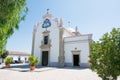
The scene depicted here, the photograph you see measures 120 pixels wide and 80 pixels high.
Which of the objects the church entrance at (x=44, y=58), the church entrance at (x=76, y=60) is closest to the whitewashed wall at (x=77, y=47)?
the church entrance at (x=76, y=60)

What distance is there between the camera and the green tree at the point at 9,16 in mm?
5113

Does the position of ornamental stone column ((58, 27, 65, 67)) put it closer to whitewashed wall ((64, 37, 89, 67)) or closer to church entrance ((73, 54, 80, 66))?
whitewashed wall ((64, 37, 89, 67))

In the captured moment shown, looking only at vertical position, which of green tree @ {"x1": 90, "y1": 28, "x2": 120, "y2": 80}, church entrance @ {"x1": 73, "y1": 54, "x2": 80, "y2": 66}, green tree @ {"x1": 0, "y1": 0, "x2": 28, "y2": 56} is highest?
green tree @ {"x1": 0, "y1": 0, "x2": 28, "y2": 56}

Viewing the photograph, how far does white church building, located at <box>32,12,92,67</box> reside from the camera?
905 inches

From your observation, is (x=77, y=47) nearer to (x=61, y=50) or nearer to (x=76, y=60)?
(x=76, y=60)

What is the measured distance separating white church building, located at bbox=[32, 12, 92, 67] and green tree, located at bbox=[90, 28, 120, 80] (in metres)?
15.6

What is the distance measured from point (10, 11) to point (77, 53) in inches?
750

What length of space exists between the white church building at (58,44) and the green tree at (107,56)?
1557 cm

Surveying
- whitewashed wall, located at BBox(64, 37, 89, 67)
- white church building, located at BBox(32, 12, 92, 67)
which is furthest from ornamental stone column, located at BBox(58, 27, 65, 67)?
whitewashed wall, located at BBox(64, 37, 89, 67)

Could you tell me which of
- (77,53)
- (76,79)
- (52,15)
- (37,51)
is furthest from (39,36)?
(76,79)

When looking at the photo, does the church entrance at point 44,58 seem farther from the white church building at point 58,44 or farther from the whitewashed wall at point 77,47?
the whitewashed wall at point 77,47

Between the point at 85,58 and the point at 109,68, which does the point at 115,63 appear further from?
the point at 85,58

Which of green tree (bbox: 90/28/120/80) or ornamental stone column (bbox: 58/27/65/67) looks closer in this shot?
green tree (bbox: 90/28/120/80)

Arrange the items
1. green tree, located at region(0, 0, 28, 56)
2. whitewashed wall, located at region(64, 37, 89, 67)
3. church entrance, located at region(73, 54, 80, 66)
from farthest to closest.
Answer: church entrance, located at region(73, 54, 80, 66) → whitewashed wall, located at region(64, 37, 89, 67) → green tree, located at region(0, 0, 28, 56)
